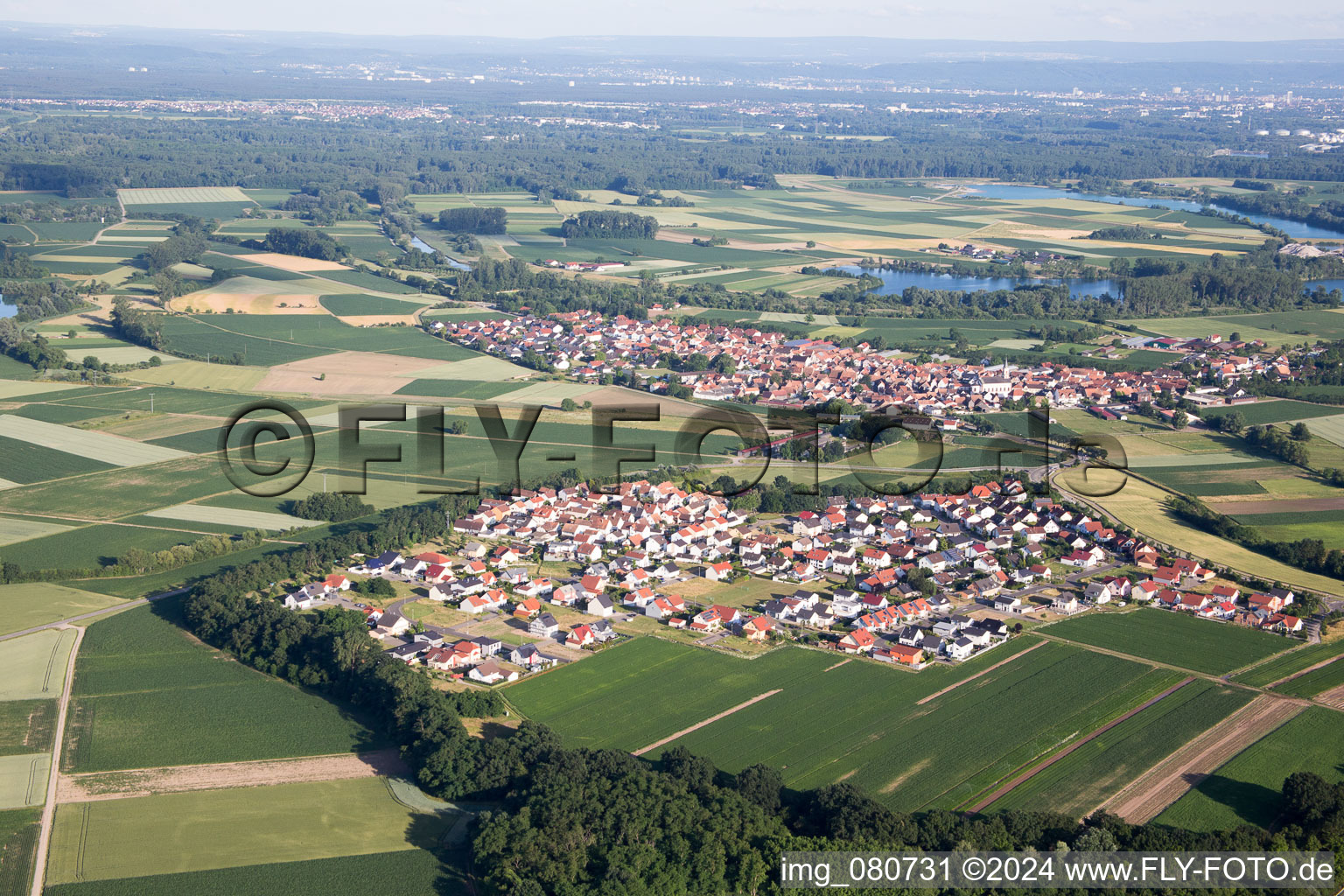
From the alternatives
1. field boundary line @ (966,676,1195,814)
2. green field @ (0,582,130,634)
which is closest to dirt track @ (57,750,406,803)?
green field @ (0,582,130,634)

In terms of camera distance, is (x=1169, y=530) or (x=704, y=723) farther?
(x=1169, y=530)

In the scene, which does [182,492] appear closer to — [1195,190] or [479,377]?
[479,377]

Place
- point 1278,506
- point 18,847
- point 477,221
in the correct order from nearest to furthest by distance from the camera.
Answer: point 18,847 → point 1278,506 → point 477,221

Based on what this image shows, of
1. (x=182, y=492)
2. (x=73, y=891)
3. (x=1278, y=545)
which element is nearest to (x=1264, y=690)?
(x=1278, y=545)

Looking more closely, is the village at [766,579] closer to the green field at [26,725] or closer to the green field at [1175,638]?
the green field at [1175,638]

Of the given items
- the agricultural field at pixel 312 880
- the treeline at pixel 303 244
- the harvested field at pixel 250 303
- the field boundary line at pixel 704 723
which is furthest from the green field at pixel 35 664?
the treeline at pixel 303 244

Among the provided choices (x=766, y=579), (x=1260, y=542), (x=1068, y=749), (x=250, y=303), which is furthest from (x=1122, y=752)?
(x=250, y=303)

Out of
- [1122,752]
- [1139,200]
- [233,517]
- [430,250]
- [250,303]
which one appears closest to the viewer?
[1122,752]

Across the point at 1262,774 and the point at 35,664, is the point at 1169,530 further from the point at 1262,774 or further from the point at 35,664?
the point at 35,664
